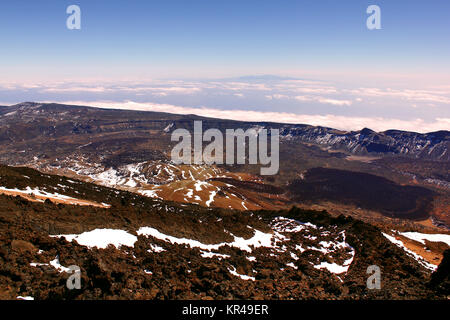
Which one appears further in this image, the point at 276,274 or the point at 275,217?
the point at 275,217

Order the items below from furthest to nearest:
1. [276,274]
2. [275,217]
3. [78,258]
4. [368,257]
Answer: [275,217], [368,257], [276,274], [78,258]

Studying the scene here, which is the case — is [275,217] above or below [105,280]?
below

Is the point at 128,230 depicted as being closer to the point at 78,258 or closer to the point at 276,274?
the point at 78,258

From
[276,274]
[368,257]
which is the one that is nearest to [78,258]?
[276,274]
